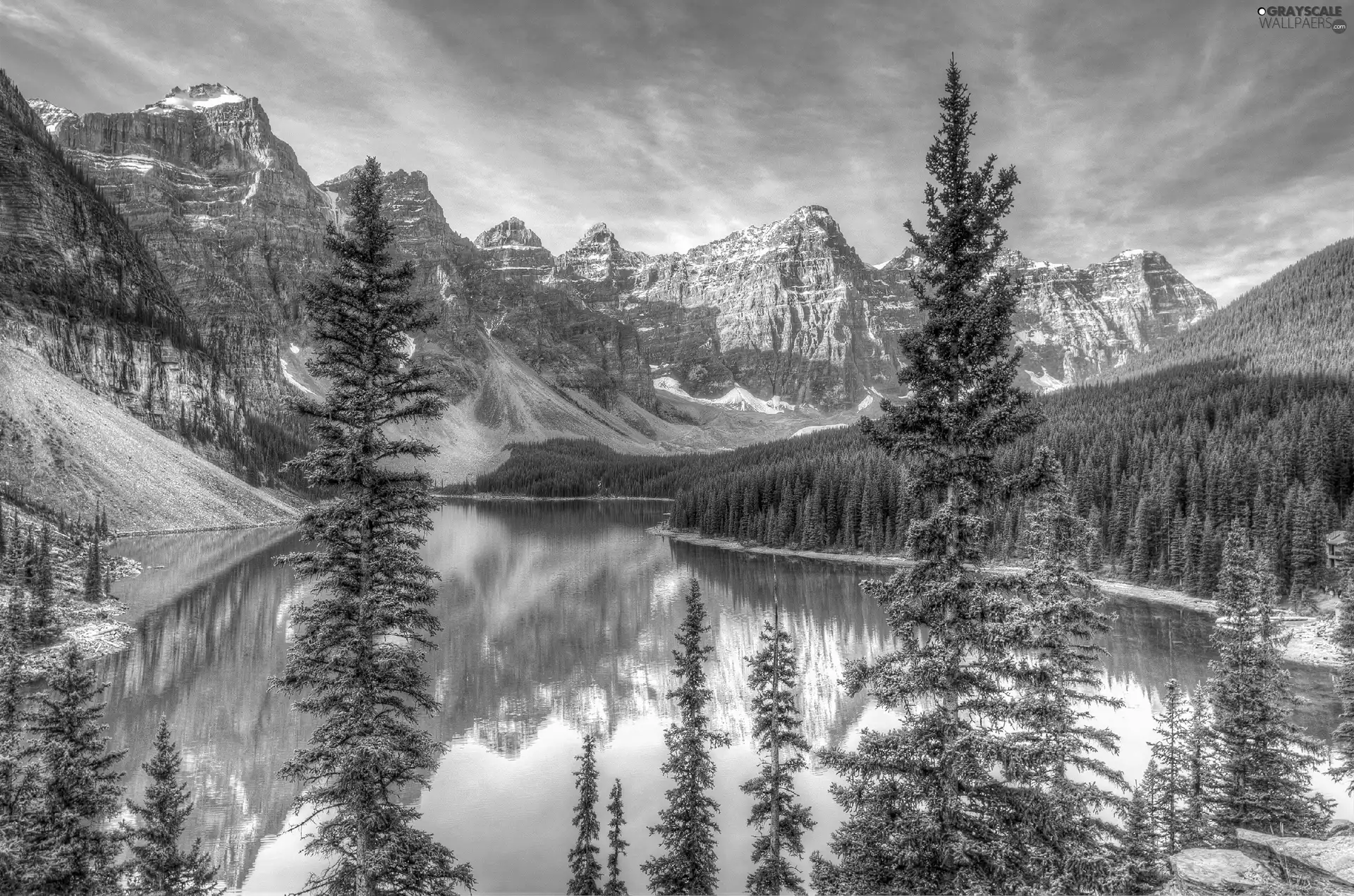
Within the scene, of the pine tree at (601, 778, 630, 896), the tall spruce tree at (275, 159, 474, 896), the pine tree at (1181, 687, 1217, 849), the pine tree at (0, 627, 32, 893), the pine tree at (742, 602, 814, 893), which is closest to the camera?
the pine tree at (0, 627, 32, 893)

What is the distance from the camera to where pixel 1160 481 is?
249ft

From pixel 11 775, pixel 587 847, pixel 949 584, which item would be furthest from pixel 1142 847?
pixel 11 775

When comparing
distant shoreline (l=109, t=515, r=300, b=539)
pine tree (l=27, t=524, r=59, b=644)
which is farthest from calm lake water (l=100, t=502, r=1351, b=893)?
distant shoreline (l=109, t=515, r=300, b=539)

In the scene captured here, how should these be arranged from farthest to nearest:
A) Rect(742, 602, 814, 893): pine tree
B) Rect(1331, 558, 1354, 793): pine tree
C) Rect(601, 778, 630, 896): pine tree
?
Rect(1331, 558, 1354, 793): pine tree
Rect(601, 778, 630, 896): pine tree
Rect(742, 602, 814, 893): pine tree

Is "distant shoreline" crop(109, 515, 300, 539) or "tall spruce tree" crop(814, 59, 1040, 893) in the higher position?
"tall spruce tree" crop(814, 59, 1040, 893)

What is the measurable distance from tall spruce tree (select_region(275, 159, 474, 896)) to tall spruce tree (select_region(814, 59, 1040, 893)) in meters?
8.16

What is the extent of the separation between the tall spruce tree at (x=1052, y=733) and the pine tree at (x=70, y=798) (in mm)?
16844

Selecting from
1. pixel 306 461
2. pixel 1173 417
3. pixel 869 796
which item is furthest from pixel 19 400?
pixel 1173 417

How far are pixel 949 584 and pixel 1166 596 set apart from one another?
7028 cm

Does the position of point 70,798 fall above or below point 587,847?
above

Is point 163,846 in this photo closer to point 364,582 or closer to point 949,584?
point 364,582

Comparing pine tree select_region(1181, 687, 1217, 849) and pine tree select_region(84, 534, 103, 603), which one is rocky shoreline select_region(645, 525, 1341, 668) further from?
pine tree select_region(84, 534, 103, 603)

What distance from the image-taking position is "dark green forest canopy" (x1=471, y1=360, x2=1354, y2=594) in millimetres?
66000

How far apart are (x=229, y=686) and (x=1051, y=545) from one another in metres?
40.7
